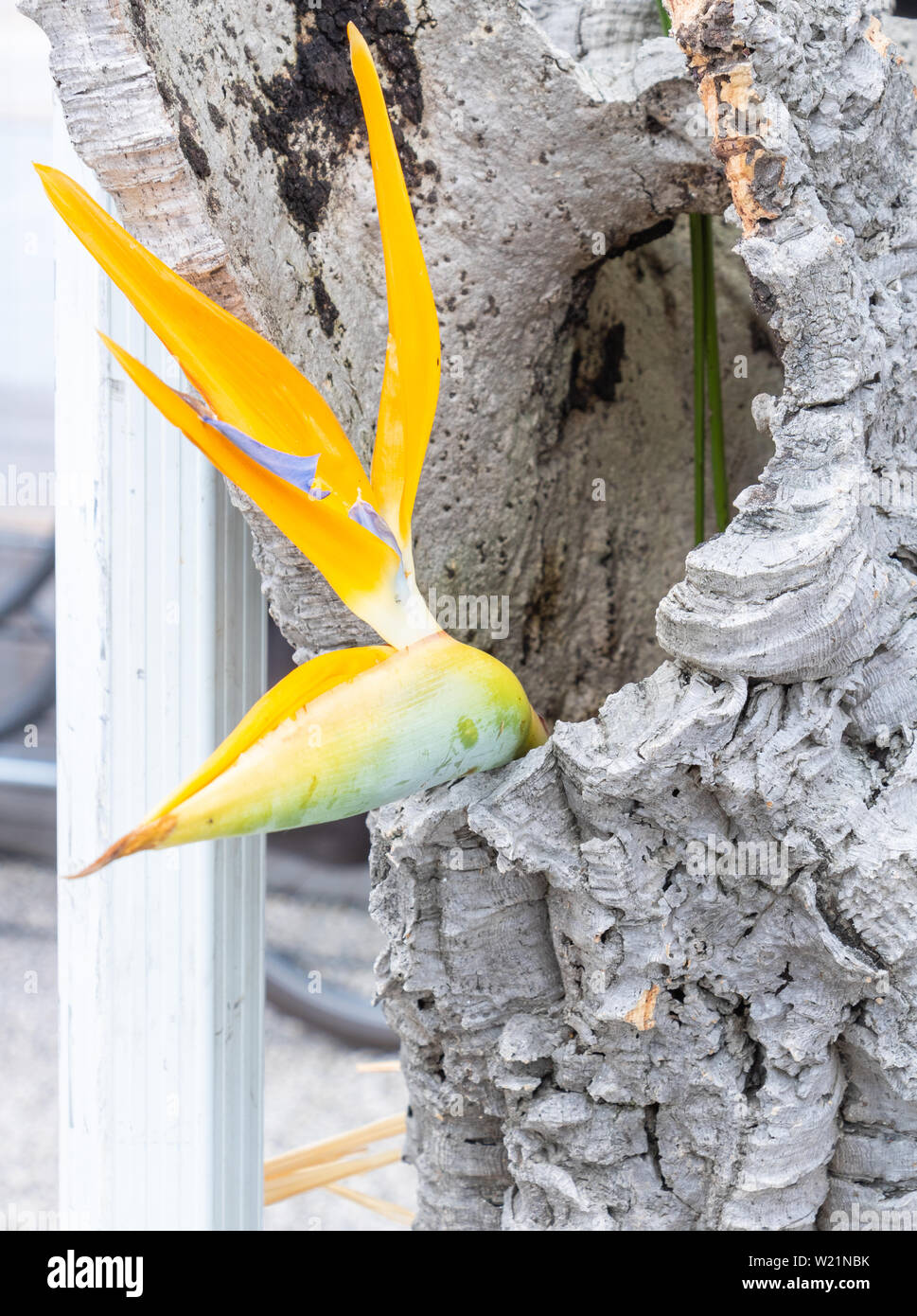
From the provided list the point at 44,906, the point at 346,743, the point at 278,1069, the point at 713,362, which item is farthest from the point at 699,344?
the point at 44,906

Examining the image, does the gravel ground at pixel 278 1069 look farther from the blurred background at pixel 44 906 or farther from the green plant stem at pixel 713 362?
the green plant stem at pixel 713 362

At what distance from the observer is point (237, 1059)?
672 mm

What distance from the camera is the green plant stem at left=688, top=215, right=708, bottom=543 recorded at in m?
0.59

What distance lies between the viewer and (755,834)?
1.37 ft

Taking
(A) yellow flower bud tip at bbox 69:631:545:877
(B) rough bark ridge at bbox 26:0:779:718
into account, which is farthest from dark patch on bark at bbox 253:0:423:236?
(A) yellow flower bud tip at bbox 69:631:545:877

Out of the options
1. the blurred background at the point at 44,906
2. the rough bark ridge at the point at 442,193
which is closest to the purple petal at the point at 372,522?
the rough bark ridge at the point at 442,193

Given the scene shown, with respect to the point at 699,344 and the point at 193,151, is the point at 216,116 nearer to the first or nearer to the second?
the point at 193,151

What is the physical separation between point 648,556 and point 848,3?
1.04 feet

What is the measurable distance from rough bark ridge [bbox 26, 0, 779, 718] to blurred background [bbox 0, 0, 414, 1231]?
1.79 feet

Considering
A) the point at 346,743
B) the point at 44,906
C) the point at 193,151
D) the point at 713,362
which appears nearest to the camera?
the point at 346,743

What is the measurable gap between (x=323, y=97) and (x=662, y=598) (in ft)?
0.87

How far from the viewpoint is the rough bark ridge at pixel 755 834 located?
1.31ft
